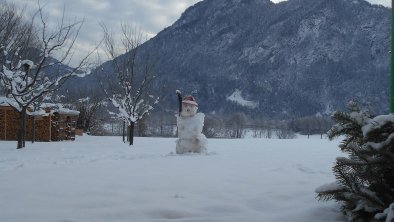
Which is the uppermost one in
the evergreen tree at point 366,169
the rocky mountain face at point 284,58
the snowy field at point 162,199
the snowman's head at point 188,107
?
the rocky mountain face at point 284,58

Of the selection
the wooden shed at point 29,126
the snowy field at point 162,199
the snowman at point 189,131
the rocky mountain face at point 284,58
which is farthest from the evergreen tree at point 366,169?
the rocky mountain face at point 284,58

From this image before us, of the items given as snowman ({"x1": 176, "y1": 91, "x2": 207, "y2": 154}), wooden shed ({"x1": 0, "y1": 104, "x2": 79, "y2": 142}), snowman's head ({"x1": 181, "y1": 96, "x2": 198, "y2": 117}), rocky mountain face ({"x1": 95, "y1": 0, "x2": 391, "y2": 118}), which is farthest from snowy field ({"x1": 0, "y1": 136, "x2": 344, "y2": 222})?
rocky mountain face ({"x1": 95, "y1": 0, "x2": 391, "y2": 118})

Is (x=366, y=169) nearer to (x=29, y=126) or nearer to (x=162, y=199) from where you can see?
(x=162, y=199)

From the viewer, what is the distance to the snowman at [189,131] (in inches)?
439

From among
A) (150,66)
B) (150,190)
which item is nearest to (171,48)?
(150,66)

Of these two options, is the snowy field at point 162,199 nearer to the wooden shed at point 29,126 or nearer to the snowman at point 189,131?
the snowman at point 189,131

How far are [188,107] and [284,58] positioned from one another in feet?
452

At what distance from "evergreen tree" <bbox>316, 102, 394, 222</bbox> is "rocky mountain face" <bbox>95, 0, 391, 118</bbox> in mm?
120271

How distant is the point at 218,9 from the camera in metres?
181

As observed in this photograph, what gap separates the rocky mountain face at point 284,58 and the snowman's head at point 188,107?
111449 mm

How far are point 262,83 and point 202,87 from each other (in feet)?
69.0

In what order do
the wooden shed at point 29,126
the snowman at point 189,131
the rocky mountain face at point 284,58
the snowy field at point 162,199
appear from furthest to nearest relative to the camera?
the rocky mountain face at point 284,58 → the wooden shed at point 29,126 → the snowman at point 189,131 → the snowy field at point 162,199

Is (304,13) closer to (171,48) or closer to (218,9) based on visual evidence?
(218,9)

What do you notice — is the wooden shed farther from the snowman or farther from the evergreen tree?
the evergreen tree
